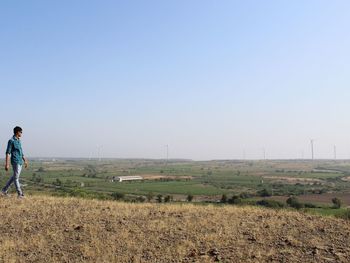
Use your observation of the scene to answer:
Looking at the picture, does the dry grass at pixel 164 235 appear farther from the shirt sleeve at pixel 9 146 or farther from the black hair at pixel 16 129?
the black hair at pixel 16 129

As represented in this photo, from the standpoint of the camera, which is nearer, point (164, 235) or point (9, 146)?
point (164, 235)

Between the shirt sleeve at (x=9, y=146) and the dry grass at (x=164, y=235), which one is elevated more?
the shirt sleeve at (x=9, y=146)

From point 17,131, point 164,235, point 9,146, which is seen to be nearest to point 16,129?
point 17,131

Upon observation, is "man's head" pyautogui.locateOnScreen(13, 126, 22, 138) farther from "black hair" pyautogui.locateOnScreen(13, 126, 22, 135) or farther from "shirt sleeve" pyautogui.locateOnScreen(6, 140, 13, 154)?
"shirt sleeve" pyautogui.locateOnScreen(6, 140, 13, 154)

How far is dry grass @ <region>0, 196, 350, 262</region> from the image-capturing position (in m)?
8.13

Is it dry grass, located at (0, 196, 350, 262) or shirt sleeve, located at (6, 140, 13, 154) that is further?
shirt sleeve, located at (6, 140, 13, 154)

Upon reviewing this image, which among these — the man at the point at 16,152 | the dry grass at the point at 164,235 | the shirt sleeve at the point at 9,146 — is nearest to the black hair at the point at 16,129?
the man at the point at 16,152

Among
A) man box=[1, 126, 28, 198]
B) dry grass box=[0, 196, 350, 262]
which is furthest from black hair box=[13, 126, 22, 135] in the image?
dry grass box=[0, 196, 350, 262]

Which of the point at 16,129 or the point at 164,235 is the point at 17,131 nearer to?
the point at 16,129

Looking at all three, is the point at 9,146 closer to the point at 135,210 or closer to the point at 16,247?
the point at 135,210

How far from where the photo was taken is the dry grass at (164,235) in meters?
8.13

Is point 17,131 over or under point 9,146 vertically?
over

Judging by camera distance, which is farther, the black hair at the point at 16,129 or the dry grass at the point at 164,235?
the black hair at the point at 16,129

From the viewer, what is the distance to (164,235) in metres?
9.65
